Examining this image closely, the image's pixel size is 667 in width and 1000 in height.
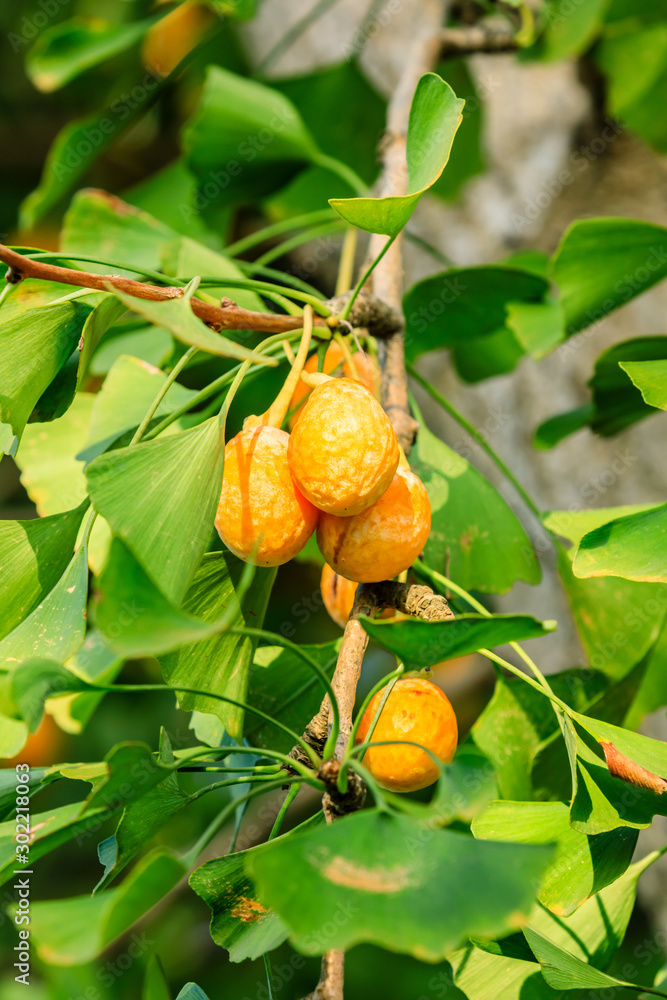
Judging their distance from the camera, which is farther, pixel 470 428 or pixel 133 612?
pixel 470 428

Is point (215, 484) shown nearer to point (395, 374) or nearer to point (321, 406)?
point (321, 406)

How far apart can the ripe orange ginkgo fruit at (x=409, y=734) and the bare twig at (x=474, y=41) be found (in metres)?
0.93

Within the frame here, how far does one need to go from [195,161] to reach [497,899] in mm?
872

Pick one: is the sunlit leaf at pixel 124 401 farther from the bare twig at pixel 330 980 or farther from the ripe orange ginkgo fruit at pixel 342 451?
the bare twig at pixel 330 980

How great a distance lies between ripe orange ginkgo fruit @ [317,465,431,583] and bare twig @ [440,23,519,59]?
32.7 inches

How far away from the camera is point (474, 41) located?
3.36 ft

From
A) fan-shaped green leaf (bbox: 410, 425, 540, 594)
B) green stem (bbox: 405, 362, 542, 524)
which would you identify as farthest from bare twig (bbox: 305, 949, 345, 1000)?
green stem (bbox: 405, 362, 542, 524)

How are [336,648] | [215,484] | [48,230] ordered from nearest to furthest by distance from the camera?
[215,484], [336,648], [48,230]

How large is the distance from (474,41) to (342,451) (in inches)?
34.9

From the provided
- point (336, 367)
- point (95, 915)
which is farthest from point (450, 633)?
point (336, 367)

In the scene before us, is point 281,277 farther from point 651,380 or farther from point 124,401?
point 651,380

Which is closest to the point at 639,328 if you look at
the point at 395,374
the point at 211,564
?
the point at 395,374

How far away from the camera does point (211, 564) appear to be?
0.51 metres

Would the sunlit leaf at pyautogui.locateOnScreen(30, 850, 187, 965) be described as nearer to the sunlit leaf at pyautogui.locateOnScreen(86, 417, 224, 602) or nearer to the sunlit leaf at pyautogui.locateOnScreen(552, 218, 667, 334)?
the sunlit leaf at pyautogui.locateOnScreen(86, 417, 224, 602)
